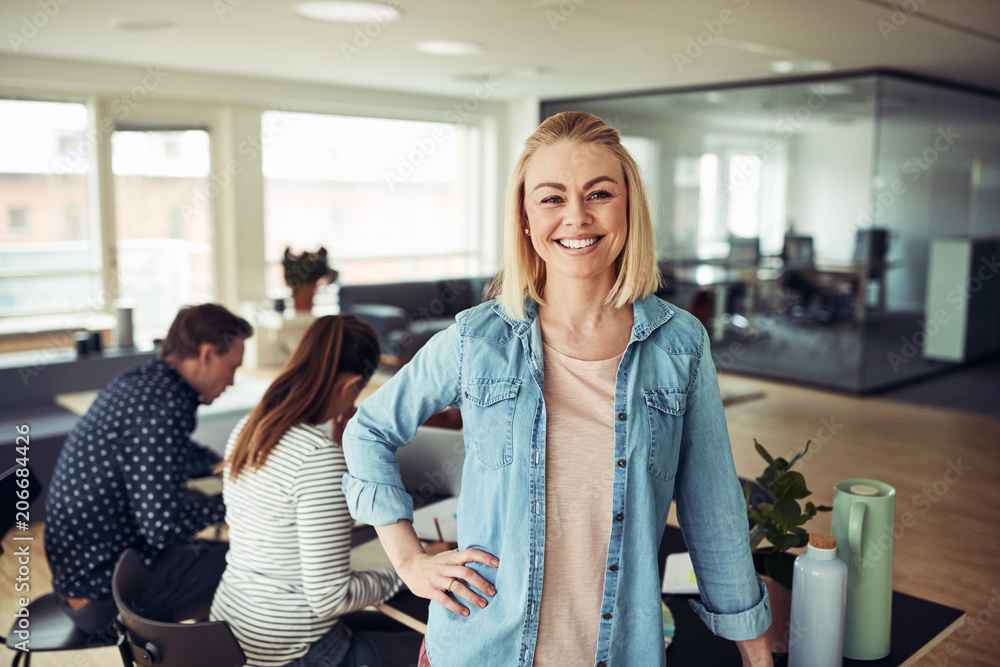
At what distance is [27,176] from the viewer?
658 centimetres

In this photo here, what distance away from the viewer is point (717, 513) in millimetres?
1187

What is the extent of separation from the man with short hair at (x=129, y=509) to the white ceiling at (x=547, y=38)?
301cm

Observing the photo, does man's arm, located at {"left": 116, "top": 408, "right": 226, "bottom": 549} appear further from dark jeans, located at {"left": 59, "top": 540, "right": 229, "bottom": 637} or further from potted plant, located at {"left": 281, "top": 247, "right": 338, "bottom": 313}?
potted plant, located at {"left": 281, "top": 247, "right": 338, "bottom": 313}

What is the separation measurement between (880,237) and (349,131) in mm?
5091

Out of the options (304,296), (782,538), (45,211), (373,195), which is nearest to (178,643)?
(782,538)

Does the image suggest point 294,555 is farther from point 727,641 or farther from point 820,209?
point 820,209

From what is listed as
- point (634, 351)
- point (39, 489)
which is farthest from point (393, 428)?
point (39, 489)

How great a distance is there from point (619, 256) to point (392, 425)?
0.41 metres

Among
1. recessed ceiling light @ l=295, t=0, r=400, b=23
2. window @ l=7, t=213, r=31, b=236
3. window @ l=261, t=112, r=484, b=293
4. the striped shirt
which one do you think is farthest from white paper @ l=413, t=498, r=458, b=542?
→ window @ l=261, t=112, r=484, b=293

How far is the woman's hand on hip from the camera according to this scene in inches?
45.3

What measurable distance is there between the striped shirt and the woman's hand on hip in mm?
542

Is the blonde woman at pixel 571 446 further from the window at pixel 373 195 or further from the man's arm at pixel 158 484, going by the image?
the window at pixel 373 195

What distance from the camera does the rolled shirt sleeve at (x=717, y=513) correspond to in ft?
3.89

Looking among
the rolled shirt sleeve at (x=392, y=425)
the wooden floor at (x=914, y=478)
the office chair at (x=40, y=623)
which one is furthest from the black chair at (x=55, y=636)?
the rolled shirt sleeve at (x=392, y=425)
